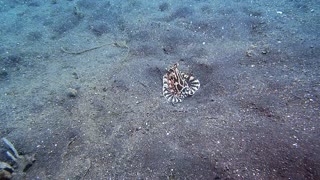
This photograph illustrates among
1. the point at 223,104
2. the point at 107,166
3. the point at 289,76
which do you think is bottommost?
the point at 107,166

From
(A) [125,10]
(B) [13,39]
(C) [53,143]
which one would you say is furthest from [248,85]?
(B) [13,39]

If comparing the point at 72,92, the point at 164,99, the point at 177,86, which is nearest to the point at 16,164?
the point at 72,92

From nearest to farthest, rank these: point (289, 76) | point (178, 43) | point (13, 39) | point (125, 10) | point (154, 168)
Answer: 1. point (154, 168)
2. point (289, 76)
3. point (178, 43)
4. point (13, 39)
5. point (125, 10)

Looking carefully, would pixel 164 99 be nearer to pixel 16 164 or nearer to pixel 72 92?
pixel 72 92

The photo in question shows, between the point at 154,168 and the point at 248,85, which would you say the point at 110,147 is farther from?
the point at 248,85

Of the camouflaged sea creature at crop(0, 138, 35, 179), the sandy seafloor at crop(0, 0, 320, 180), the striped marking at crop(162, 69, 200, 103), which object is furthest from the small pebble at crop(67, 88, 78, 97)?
the striped marking at crop(162, 69, 200, 103)

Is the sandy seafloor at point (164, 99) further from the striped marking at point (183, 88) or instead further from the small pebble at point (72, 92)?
the striped marking at point (183, 88)
